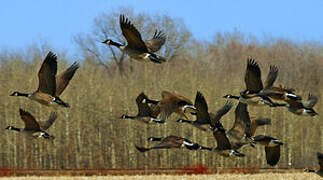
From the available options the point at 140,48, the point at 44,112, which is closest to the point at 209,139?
the point at 44,112

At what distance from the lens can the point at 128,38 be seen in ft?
38.8

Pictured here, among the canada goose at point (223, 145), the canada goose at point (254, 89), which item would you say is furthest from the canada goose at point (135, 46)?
the canada goose at point (223, 145)

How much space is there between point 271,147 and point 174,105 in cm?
237

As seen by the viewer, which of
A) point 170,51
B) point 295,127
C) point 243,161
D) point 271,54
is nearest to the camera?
point 243,161

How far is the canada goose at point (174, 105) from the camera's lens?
13281mm

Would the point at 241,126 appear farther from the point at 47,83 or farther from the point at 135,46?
the point at 47,83

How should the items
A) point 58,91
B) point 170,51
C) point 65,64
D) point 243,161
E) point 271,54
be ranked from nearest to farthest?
point 58,91, point 243,161, point 65,64, point 170,51, point 271,54

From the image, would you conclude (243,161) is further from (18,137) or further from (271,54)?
(271,54)

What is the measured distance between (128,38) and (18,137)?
15.1 meters

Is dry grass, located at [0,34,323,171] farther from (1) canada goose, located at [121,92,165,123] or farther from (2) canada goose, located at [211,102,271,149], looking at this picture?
(2) canada goose, located at [211,102,271,149]

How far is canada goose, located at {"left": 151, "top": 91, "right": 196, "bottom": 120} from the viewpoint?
13281 mm

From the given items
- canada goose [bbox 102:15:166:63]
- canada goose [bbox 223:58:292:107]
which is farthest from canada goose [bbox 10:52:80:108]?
canada goose [bbox 223:58:292:107]

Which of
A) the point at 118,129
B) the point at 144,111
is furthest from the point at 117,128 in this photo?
the point at 144,111

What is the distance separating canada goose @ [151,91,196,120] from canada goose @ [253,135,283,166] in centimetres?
148
